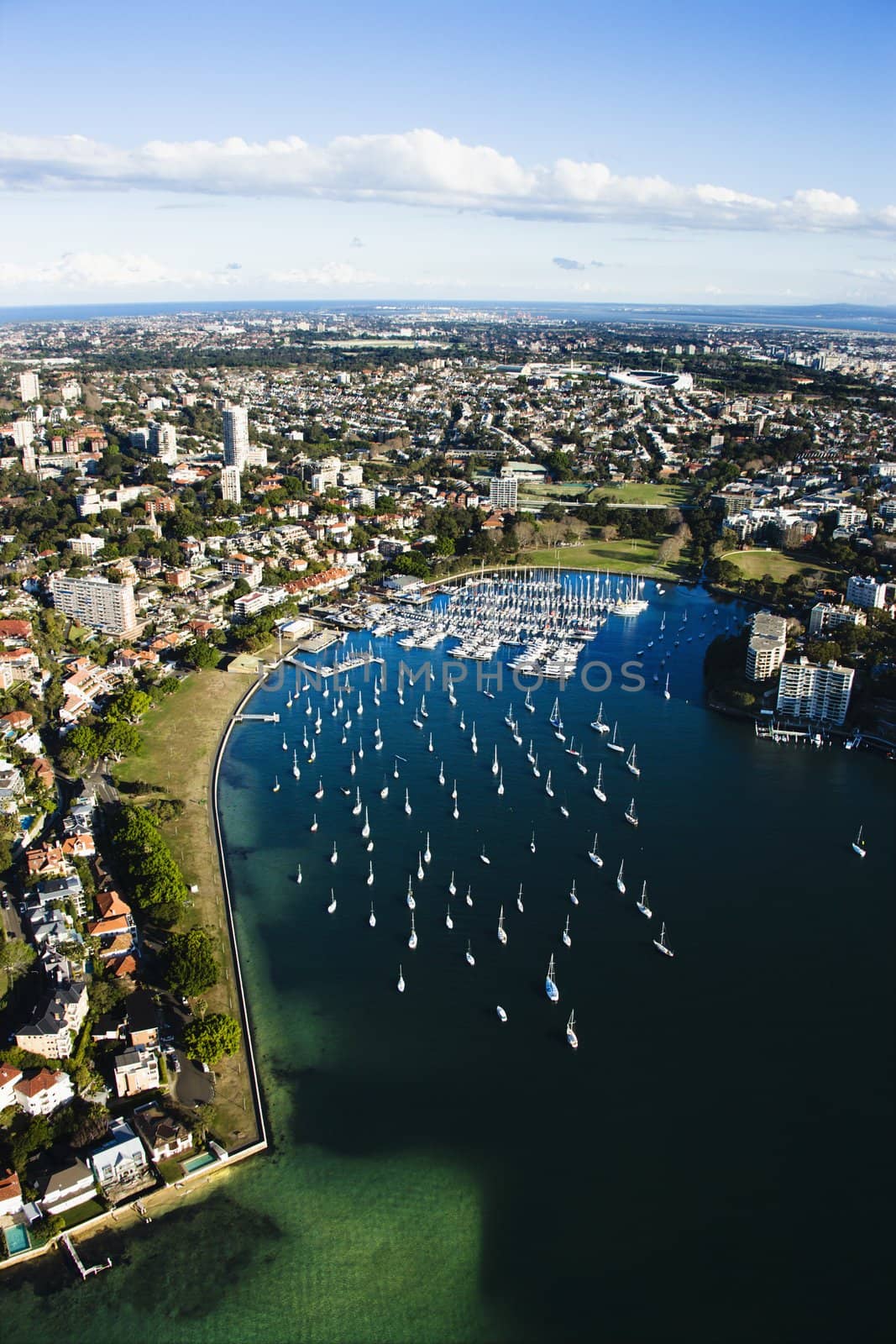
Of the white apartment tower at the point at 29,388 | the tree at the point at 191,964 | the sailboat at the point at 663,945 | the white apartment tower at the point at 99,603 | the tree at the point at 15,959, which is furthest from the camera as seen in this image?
the white apartment tower at the point at 29,388

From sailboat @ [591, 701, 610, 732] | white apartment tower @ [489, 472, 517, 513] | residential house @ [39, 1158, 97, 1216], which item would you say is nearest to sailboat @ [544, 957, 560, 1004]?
residential house @ [39, 1158, 97, 1216]

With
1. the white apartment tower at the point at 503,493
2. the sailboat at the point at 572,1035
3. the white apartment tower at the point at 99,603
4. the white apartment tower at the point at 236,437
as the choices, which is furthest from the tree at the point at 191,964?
the white apartment tower at the point at 236,437

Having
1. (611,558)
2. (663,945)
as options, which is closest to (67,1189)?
(663,945)

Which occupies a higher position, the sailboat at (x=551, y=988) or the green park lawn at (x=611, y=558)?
the green park lawn at (x=611, y=558)

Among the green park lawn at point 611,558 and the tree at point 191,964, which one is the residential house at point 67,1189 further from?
the green park lawn at point 611,558

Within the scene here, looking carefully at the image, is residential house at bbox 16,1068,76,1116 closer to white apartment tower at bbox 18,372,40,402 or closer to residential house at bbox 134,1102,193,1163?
residential house at bbox 134,1102,193,1163

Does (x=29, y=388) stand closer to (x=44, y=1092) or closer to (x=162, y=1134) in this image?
(x=44, y=1092)
